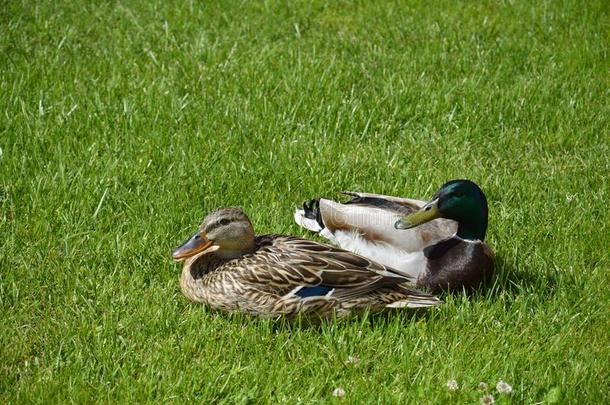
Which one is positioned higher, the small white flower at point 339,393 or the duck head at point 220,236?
the duck head at point 220,236

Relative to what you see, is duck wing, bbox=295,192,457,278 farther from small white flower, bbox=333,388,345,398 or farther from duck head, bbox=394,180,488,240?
small white flower, bbox=333,388,345,398

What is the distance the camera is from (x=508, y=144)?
6941 millimetres

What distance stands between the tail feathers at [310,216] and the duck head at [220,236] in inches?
25.8

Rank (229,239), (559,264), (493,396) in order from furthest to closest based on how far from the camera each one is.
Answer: (559,264) → (229,239) → (493,396)

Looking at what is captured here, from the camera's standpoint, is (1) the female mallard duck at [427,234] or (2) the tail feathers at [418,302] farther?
(1) the female mallard duck at [427,234]

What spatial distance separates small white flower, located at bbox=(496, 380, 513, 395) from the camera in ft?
14.2

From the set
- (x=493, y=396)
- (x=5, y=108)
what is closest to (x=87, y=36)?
(x=5, y=108)

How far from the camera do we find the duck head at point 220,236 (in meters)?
4.92

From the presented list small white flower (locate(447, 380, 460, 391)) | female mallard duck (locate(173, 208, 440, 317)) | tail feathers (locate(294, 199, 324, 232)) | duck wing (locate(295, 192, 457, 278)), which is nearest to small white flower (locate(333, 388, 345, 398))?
small white flower (locate(447, 380, 460, 391))

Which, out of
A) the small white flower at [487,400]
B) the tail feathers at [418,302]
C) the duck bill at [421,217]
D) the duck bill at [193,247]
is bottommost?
the small white flower at [487,400]

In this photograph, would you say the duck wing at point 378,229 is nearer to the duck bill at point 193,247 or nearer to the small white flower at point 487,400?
the duck bill at point 193,247

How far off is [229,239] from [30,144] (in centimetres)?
199

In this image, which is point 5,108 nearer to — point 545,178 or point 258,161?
point 258,161

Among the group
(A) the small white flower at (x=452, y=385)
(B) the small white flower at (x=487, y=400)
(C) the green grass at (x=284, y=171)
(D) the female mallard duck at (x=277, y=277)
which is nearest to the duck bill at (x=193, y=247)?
(D) the female mallard duck at (x=277, y=277)
